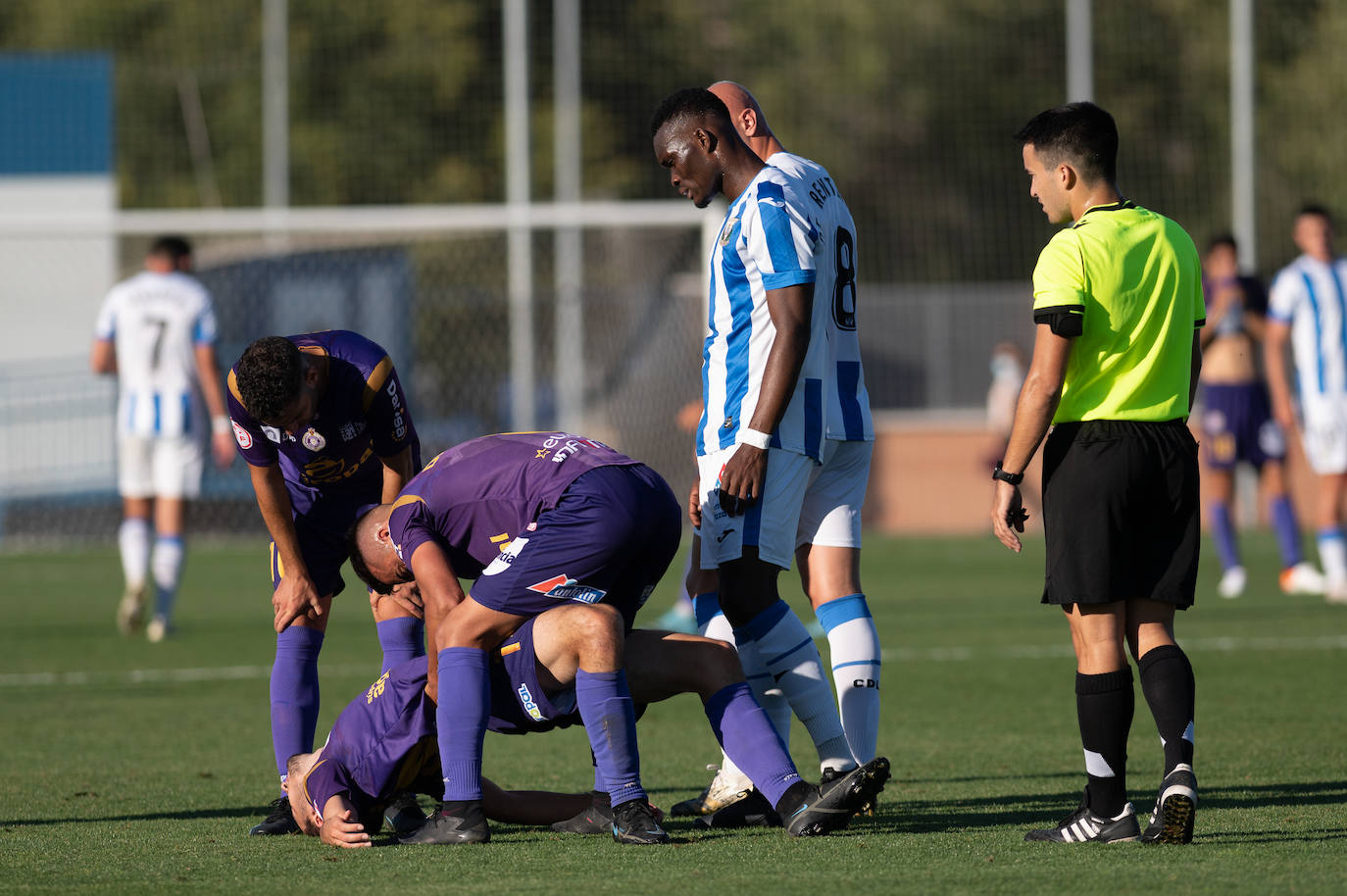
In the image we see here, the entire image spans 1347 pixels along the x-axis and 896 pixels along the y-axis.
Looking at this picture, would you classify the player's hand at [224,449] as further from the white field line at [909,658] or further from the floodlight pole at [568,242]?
the floodlight pole at [568,242]

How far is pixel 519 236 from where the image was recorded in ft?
64.9

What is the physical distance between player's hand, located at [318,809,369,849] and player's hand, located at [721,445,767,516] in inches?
53.0

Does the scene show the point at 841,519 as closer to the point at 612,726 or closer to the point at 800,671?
the point at 800,671

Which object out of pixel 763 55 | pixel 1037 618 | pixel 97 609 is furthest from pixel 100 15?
pixel 1037 618

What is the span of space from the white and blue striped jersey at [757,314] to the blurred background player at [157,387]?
670cm

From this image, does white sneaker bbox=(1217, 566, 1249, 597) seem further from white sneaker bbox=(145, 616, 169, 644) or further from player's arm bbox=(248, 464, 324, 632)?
player's arm bbox=(248, 464, 324, 632)

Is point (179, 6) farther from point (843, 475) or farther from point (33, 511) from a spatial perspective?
point (843, 475)

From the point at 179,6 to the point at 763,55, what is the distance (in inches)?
412

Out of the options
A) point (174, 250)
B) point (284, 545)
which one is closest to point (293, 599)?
point (284, 545)

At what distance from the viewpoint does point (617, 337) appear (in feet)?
68.2

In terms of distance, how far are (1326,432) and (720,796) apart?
8.06 m

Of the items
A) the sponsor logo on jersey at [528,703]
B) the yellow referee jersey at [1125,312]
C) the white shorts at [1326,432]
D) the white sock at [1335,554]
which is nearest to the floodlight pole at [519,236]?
the white shorts at [1326,432]

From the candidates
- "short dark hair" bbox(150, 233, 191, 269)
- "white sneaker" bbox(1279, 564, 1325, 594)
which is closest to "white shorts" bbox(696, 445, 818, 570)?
"short dark hair" bbox(150, 233, 191, 269)

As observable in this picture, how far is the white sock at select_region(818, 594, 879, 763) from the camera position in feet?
17.4
